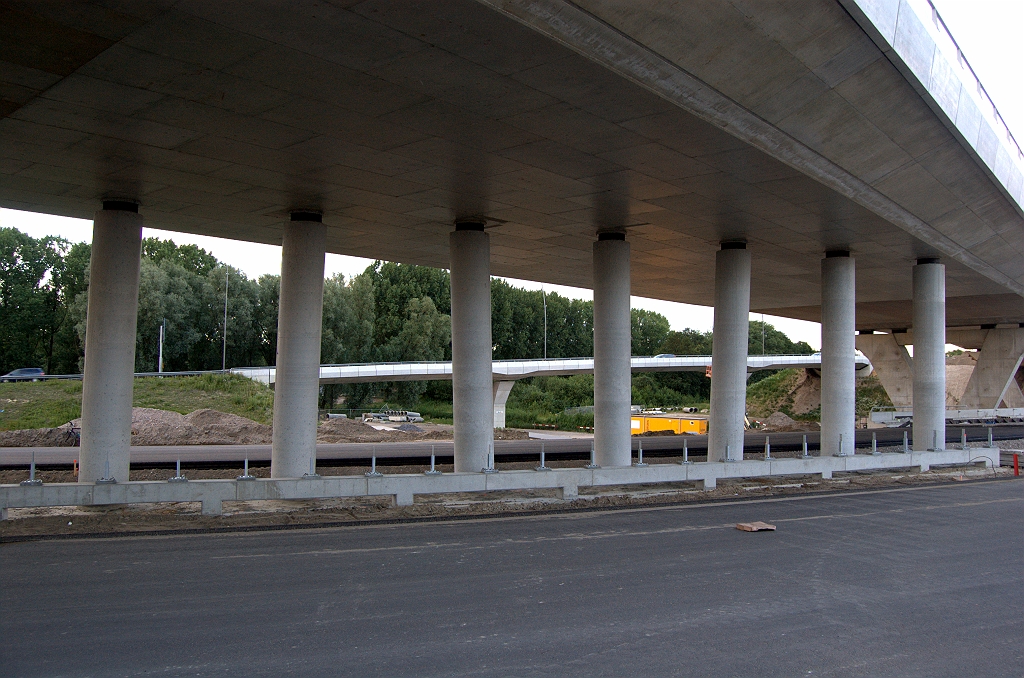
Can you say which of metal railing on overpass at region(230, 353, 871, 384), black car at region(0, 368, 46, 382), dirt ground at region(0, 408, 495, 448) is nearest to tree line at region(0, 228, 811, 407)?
black car at region(0, 368, 46, 382)

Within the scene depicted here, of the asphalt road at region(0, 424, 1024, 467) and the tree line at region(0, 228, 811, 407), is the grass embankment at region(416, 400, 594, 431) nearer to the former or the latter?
the tree line at region(0, 228, 811, 407)

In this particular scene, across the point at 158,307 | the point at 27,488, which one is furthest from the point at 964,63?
the point at 158,307

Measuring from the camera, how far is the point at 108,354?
17.5m

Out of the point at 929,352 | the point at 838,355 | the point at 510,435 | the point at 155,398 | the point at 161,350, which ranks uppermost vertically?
the point at 161,350

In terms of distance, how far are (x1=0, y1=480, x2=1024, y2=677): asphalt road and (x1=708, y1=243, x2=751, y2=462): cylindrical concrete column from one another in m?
10.3

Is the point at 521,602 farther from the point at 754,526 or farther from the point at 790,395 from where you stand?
the point at 790,395

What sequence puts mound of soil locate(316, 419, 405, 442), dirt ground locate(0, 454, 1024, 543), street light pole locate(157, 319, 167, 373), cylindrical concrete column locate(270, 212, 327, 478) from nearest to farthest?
1. dirt ground locate(0, 454, 1024, 543)
2. cylindrical concrete column locate(270, 212, 327, 478)
3. mound of soil locate(316, 419, 405, 442)
4. street light pole locate(157, 319, 167, 373)

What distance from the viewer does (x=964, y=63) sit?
16797 millimetres

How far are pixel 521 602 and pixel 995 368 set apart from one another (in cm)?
6042

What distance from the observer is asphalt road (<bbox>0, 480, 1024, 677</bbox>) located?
7.14 metres

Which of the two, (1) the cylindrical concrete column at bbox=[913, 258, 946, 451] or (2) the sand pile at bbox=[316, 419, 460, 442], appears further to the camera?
(2) the sand pile at bbox=[316, 419, 460, 442]

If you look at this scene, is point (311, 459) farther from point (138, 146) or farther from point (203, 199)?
point (138, 146)

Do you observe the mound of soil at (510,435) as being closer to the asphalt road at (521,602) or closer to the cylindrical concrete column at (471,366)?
the cylindrical concrete column at (471,366)

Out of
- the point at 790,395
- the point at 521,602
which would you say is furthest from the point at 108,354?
the point at 790,395
